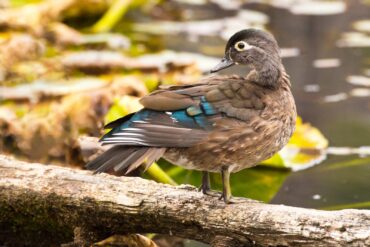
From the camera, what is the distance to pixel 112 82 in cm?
599

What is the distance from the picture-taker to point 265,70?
12.6 feet

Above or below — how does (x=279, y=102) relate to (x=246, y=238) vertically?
above

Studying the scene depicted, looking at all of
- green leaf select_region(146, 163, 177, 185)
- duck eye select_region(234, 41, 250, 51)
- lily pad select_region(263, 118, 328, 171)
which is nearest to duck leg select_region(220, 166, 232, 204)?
duck eye select_region(234, 41, 250, 51)

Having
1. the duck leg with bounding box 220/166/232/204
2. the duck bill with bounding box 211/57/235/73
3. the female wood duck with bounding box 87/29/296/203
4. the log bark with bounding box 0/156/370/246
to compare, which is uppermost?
the duck bill with bounding box 211/57/235/73

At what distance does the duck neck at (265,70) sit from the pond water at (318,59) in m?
1.16

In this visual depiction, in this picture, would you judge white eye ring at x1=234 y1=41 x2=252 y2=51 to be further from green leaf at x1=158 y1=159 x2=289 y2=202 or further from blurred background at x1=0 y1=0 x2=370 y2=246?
green leaf at x1=158 y1=159 x2=289 y2=202

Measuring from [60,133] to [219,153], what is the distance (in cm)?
228

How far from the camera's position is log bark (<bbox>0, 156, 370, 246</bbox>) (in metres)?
3.25

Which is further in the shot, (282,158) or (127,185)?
(282,158)

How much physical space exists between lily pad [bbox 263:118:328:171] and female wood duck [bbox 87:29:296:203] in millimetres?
1680

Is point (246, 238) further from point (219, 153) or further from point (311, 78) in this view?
point (311, 78)

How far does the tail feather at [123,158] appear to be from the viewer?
133 inches

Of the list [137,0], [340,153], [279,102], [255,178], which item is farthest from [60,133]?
[137,0]

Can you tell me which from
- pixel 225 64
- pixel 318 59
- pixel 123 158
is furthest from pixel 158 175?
pixel 318 59
